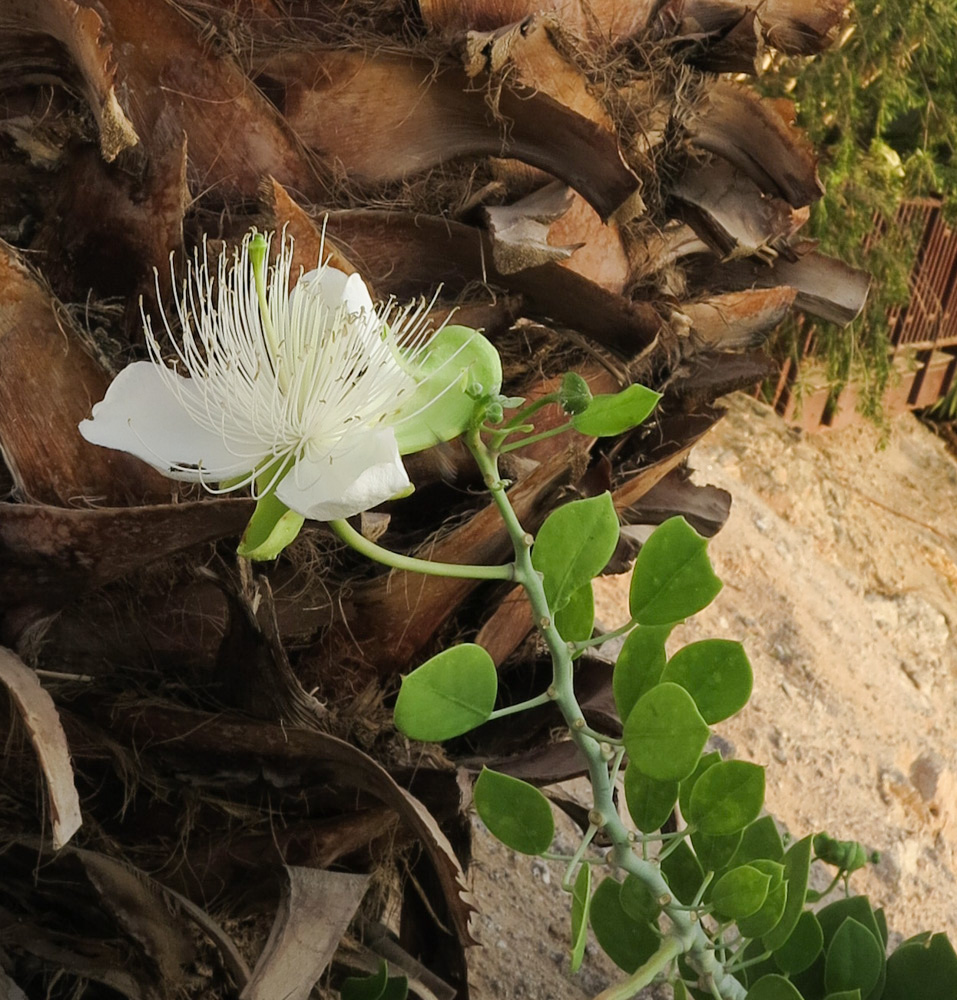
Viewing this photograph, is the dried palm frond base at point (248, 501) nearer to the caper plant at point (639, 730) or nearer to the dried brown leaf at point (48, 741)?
the dried brown leaf at point (48, 741)

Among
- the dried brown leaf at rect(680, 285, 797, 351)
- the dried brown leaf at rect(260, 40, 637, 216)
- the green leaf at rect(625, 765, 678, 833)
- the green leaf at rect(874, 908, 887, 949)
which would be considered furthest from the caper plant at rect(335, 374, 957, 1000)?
the dried brown leaf at rect(680, 285, 797, 351)

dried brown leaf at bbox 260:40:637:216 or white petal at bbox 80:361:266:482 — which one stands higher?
dried brown leaf at bbox 260:40:637:216

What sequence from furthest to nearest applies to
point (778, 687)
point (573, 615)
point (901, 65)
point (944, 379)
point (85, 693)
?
point (944, 379) → point (901, 65) → point (778, 687) → point (85, 693) → point (573, 615)

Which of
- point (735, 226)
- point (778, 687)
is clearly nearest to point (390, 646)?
point (735, 226)

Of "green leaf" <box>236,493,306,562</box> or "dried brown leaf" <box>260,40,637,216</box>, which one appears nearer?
"green leaf" <box>236,493,306,562</box>

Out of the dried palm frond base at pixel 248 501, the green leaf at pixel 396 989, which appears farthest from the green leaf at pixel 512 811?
the green leaf at pixel 396 989

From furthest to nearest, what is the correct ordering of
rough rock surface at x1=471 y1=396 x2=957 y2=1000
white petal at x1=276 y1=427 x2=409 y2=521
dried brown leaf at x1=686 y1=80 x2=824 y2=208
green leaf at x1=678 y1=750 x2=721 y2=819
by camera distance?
rough rock surface at x1=471 y1=396 x2=957 y2=1000 → dried brown leaf at x1=686 y1=80 x2=824 y2=208 → green leaf at x1=678 y1=750 x2=721 y2=819 → white petal at x1=276 y1=427 x2=409 y2=521

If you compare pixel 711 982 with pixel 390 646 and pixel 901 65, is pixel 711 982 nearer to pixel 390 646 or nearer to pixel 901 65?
pixel 390 646

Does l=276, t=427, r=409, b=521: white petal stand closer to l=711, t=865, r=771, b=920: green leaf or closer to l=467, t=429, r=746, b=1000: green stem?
l=467, t=429, r=746, b=1000: green stem
